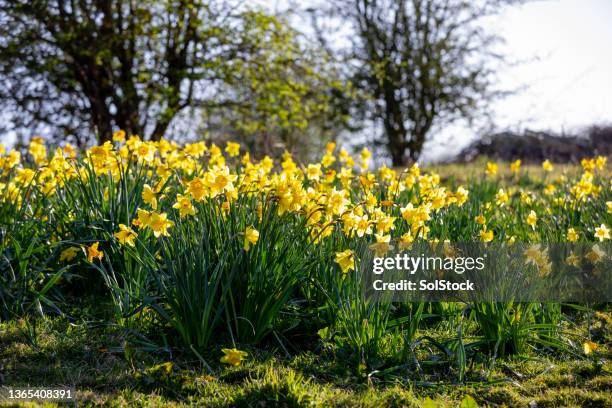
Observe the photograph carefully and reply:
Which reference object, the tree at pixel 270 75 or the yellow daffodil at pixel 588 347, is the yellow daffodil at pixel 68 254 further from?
the tree at pixel 270 75

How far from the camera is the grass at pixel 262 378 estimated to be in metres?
2.37

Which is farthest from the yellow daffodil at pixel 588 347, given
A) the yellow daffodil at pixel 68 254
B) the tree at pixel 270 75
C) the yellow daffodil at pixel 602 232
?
the tree at pixel 270 75

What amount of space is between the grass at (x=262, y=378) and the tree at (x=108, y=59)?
6.63 metres

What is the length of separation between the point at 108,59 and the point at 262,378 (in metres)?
8.17

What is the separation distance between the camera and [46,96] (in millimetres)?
10039

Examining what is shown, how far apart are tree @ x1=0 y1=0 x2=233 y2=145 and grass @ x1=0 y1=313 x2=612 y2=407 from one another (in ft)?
21.7

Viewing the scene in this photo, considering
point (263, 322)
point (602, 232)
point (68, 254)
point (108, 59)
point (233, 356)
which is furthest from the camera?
point (108, 59)

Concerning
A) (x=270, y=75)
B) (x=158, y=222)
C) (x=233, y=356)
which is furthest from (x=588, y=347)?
(x=270, y=75)

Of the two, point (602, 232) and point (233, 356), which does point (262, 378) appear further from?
point (602, 232)

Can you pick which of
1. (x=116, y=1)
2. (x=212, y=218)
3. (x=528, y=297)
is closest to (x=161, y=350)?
(x=212, y=218)

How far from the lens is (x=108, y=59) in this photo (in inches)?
372

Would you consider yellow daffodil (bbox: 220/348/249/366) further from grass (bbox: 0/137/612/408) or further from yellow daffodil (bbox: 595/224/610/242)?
yellow daffodil (bbox: 595/224/610/242)

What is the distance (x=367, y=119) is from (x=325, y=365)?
11.6 m

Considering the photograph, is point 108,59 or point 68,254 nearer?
point 68,254
